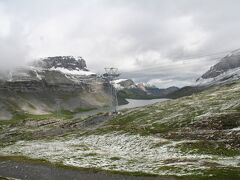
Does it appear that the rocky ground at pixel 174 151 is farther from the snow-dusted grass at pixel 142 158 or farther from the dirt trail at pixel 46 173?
the dirt trail at pixel 46 173

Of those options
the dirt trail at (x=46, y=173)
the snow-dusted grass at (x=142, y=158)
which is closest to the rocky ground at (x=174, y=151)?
the snow-dusted grass at (x=142, y=158)

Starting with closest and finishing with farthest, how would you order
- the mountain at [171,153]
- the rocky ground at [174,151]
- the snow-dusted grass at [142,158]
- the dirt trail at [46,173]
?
the mountain at [171,153] < the rocky ground at [174,151] < the dirt trail at [46,173] < the snow-dusted grass at [142,158]

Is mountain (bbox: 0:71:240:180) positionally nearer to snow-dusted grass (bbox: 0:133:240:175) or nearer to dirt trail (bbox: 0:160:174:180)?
snow-dusted grass (bbox: 0:133:240:175)

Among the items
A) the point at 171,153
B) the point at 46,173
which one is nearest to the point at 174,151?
the point at 171,153

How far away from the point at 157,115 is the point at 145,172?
109 meters

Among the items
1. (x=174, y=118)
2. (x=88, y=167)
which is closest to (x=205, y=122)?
(x=174, y=118)

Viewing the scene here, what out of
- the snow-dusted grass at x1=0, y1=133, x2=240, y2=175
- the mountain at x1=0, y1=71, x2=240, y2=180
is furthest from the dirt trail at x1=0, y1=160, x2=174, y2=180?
the snow-dusted grass at x1=0, y1=133, x2=240, y2=175

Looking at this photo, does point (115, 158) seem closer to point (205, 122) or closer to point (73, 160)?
point (73, 160)

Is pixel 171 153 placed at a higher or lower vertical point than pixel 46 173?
lower

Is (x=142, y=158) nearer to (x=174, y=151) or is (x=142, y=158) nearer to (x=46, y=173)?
(x=174, y=151)

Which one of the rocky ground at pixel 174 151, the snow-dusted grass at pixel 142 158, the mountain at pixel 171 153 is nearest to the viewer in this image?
the mountain at pixel 171 153

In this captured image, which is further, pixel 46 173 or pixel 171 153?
pixel 171 153

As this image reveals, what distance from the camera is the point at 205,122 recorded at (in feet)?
407

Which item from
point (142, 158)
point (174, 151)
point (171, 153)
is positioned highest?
point (174, 151)
